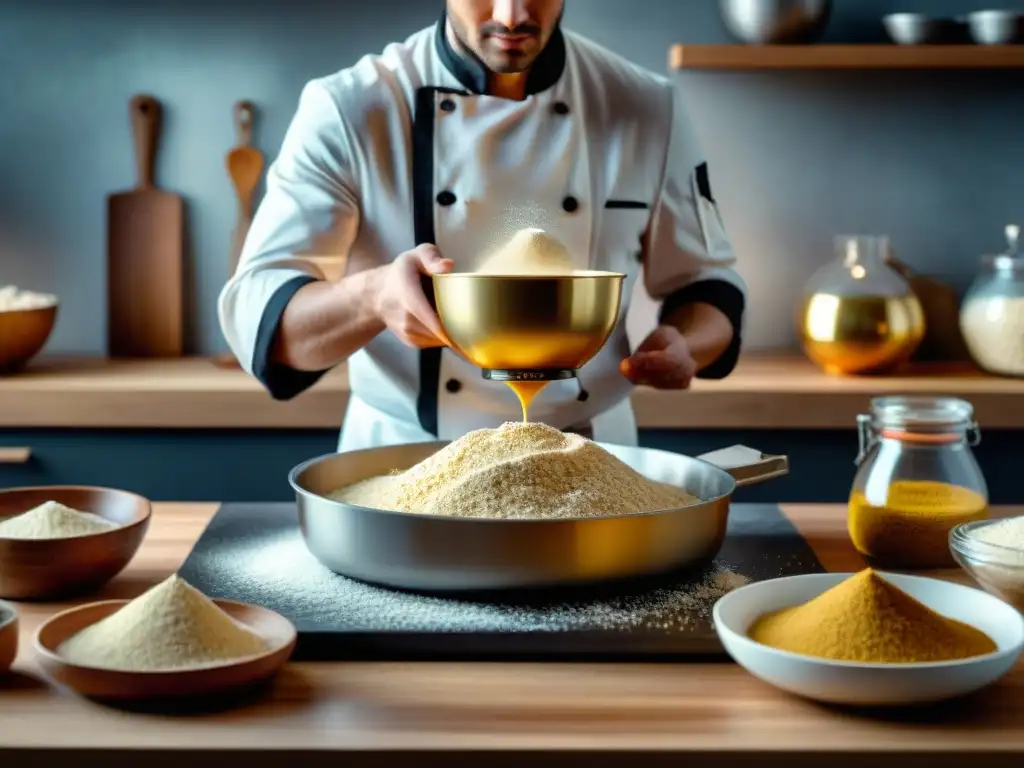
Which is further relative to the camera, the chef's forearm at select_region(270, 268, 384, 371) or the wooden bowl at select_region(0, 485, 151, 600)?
the chef's forearm at select_region(270, 268, 384, 371)

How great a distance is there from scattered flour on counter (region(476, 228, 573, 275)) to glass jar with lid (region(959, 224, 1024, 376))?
1652mm

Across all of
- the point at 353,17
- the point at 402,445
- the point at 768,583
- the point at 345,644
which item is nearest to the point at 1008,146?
the point at 353,17

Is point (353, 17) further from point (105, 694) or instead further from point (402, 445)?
point (105, 694)

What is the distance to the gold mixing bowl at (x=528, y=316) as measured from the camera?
1.06m

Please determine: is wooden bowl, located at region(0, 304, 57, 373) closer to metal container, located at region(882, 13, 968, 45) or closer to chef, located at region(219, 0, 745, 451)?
chef, located at region(219, 0, 745, 451)

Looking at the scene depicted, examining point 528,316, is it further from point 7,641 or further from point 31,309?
point 31,309

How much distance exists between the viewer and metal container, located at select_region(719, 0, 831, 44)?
103 inches

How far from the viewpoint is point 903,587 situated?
1.02 metres

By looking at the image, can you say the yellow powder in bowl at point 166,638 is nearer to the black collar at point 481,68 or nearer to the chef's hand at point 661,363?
the chef's hand at point 661,363

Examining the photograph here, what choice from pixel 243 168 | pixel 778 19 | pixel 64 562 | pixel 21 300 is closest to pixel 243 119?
pixel 243 168

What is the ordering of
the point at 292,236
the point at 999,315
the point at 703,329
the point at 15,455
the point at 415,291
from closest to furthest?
the point at 415,291
the point at 292,236
the point at 703,329
the point at 15,455
the point at 999,315

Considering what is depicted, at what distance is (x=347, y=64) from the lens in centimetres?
285

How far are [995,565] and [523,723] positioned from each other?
431 millimetres

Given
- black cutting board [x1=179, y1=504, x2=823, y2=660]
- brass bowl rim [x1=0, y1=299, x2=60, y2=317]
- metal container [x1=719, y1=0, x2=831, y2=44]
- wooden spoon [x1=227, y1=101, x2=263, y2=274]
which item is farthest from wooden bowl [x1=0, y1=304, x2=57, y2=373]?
metal container [x1=719, y1=0, x2=831, y2=44]
